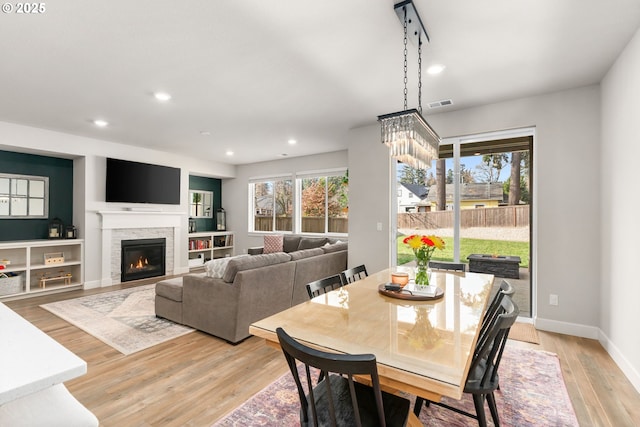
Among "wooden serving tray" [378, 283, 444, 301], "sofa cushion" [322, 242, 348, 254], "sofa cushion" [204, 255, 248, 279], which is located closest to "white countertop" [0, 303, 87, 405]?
"wooden serving tray" [378, 283, 444, 301]

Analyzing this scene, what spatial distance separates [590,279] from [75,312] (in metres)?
6.16

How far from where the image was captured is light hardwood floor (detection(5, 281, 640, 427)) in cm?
206

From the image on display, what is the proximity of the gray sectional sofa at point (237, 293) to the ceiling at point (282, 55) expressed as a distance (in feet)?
6.30

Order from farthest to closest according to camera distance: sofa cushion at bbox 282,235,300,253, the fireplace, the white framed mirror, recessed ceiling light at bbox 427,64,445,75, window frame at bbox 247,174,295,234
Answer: the white framed mirror < window frame at bbox 247,174,295,234 < sofa cushion at bbox 282,235,300,253 < the fireplace < recessed ceiling light at bbox 427,64,445,75

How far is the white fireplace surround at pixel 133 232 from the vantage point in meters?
5.63

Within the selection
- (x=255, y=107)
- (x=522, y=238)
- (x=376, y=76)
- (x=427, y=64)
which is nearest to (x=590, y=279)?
(x=522, y=238)

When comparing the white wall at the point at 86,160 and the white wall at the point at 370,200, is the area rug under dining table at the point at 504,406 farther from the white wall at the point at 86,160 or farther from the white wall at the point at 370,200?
the white wall at the point at 86,160

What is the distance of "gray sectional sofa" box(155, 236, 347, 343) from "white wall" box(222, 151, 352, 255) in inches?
135

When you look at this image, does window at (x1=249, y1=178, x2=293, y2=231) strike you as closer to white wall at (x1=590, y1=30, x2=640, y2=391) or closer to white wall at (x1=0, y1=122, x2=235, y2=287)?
white wall at (x1=0, y1=122, x2=235, y2=287)

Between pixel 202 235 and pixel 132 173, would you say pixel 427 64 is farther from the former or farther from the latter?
pixel 202 235

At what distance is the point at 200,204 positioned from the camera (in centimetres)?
795

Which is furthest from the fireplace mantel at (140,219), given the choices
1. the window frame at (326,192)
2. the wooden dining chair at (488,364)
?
the wooden dining chair at (488,364)

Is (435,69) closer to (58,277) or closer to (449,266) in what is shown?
(449,266)

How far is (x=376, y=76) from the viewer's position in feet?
10.0
